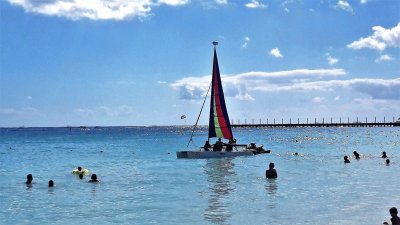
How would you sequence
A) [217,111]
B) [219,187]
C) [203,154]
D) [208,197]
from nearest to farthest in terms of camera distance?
[208,197] → [219,187] → [203,154] → [217,111]

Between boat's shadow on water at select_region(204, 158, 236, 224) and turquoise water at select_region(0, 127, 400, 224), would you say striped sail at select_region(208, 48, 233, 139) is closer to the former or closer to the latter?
boat's shadow on water at select_region(204, 158, 236, 224)

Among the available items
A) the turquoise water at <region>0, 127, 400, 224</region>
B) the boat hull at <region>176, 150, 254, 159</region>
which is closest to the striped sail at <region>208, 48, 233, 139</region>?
the boat hull at <region>176, 150, 254, 159</region>

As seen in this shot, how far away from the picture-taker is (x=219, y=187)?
38562 millimetres

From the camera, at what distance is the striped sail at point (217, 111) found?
211 ft

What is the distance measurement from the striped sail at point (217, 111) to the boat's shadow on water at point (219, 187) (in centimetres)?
364

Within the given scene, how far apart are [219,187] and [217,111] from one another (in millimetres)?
27081

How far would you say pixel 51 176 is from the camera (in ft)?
166

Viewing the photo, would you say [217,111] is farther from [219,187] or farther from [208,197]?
[208,197]

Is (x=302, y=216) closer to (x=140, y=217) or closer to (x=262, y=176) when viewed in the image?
(x=140, y=217)

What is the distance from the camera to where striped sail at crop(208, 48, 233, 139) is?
211 ft

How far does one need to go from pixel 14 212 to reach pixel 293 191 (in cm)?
1843

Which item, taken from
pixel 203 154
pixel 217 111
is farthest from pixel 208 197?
pixel 217 111

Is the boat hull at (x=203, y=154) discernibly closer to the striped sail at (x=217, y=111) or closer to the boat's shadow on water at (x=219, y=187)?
the boat's shadow on water at (x=219, y=187)

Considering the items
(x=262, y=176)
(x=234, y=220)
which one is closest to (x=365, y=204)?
(x=234, y=220)
